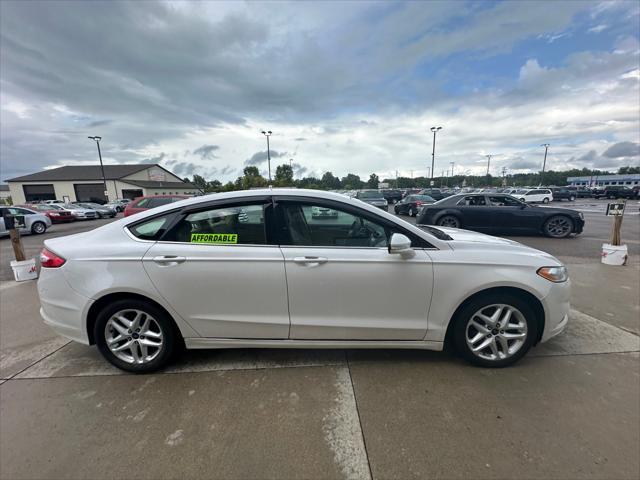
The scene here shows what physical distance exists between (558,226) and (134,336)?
11086 millimetres

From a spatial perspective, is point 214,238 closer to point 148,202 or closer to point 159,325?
point 159,325

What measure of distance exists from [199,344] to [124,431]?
0.73m

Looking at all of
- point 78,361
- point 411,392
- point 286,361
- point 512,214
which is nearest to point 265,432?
point 286,361

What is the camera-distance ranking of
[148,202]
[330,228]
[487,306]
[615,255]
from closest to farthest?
[487,306] < [330,228] < [615,255] < [148,202]

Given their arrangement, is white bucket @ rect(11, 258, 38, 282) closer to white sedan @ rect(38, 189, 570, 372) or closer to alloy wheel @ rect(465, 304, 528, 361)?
white sedan @ rect(38, 189, 570, 372)

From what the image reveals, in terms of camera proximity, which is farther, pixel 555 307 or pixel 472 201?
pixel 472 201

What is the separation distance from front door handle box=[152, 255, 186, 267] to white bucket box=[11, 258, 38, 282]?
5202 millimetres

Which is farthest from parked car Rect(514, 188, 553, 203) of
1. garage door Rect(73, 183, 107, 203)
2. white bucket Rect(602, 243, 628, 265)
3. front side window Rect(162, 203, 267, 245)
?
garage door Rect(73, 183, 107, 203)

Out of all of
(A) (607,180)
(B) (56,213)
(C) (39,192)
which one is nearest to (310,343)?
(B) (56,213)

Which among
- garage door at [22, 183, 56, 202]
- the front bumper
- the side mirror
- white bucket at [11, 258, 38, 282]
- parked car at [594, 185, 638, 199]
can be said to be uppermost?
garage door at [22, 183, 56, 202]

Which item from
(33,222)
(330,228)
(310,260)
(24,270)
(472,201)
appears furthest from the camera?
(33,222)

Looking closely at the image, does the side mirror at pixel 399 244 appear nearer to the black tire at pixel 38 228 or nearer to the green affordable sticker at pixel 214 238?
the green affordable sticker at pixel 214 238

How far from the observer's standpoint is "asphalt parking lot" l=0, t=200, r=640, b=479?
175 centimetres

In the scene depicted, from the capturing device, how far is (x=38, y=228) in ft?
45.5
